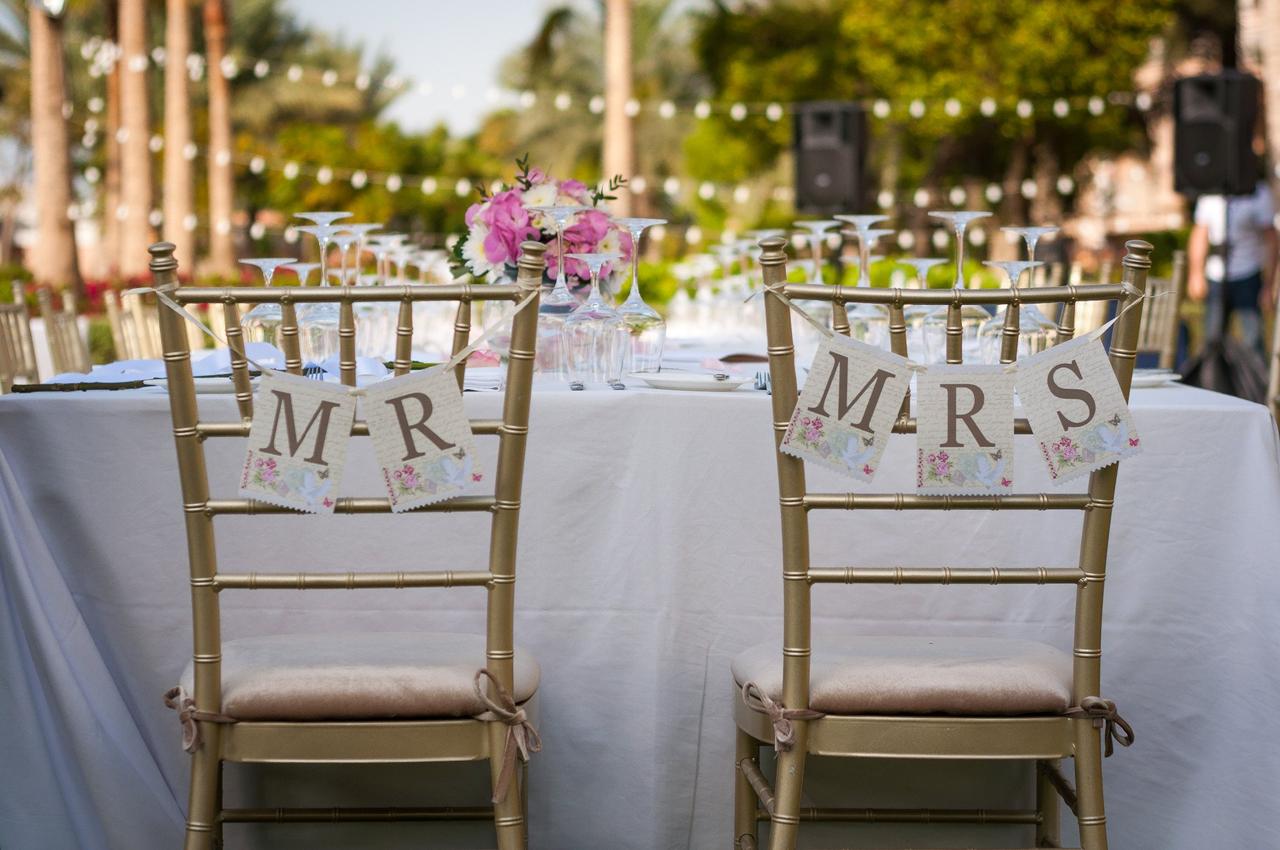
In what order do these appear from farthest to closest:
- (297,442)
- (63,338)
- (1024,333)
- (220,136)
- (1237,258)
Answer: (220,136) < (1237,258) < (63,338) < (1024,333) < (297,442)

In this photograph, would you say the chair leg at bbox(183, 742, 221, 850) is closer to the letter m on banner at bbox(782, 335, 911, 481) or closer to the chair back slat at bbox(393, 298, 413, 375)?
the chair back slat at bbox(393, 298, 413, 375)

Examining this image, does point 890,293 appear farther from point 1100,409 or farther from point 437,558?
point 437,558

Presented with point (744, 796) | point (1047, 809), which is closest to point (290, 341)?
point (744, 796)

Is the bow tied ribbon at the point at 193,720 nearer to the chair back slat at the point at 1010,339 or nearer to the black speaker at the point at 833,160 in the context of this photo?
the chair back slat at the point at 1010,339

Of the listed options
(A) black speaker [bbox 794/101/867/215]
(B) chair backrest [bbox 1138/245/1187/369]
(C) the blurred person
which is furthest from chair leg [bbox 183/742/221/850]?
(A) black speaker [bbox 794/101/867/215]

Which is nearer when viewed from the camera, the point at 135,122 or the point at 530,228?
the point at 530,228

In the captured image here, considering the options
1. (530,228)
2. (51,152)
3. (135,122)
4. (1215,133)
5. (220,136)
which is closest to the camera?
(530,228)

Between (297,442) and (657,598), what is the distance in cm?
67

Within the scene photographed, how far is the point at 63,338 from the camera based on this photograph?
4145mm

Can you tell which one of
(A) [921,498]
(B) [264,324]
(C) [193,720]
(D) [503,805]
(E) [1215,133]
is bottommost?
(D) [503,805]

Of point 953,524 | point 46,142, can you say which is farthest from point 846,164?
point 953,524

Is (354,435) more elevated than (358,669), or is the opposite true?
(354,435)

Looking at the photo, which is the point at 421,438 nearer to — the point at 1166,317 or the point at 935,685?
the point at 935,685

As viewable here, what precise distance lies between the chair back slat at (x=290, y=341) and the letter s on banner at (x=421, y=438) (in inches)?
6.7
